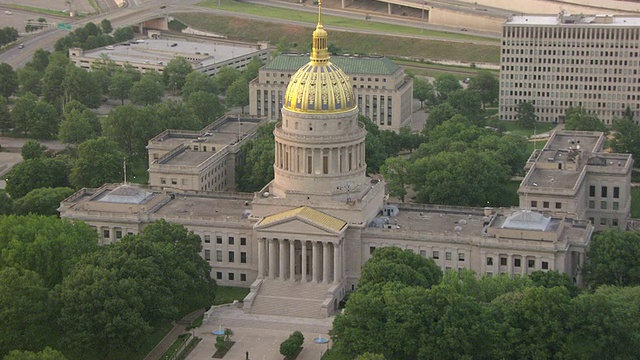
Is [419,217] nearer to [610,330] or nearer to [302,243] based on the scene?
[302,243]

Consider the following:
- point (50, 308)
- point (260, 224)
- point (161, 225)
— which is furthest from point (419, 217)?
point (50, 308)

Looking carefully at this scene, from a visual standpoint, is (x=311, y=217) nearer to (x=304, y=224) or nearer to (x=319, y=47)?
(x=304, y=224)

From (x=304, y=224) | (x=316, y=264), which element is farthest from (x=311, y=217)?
(x=316, y=264)

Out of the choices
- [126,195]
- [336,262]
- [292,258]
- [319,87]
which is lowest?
[336,262]

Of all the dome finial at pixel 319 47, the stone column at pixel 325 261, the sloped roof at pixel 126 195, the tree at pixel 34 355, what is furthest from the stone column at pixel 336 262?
the tree at pixel 34 355

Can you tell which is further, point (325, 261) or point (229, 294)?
point (229, 294)

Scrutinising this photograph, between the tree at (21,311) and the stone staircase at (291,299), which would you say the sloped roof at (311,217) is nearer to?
the stone staircase at (291,299)

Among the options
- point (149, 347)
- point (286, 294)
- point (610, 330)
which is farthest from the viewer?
point (286, 294)
